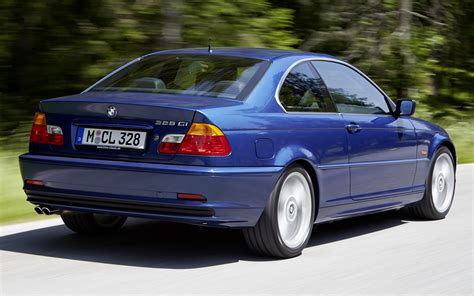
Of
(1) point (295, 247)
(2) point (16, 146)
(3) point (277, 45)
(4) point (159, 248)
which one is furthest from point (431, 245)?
(3) point (277, 45)

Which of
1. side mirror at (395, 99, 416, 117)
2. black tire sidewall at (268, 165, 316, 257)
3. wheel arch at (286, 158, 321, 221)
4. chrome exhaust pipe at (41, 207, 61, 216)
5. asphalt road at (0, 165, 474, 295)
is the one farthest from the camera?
side mirror at (395, 99, 416, 117)

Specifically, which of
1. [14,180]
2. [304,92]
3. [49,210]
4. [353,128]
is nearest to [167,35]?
[14,180]

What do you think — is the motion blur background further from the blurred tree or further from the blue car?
the blue car

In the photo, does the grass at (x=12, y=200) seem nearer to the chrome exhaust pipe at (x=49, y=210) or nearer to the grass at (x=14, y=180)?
the grass at (x=14, y=180)

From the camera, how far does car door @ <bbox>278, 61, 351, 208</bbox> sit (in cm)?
673

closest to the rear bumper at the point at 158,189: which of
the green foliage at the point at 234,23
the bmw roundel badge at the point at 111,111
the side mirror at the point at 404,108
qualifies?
the bmw roundel badge at the point at 111,111

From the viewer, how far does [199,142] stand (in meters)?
5.96

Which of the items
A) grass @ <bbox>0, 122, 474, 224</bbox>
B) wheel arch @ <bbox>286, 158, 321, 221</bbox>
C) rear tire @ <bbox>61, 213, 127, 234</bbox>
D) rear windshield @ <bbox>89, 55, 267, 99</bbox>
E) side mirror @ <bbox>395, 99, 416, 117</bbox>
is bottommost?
grass @ <bbox>0, 122, 474, 224</bbox>

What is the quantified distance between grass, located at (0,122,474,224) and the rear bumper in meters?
1.59

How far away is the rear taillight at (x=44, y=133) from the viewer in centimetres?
641

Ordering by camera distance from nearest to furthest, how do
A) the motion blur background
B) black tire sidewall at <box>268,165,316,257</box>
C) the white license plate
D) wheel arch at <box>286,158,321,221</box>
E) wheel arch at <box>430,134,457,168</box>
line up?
the white license plate, black tire sidewall at <box>268,165,316,257</box>, wheel arch at <box>286,158,321,221</box>, wheel arch at <box>430,134,457,168</box>, the motion blur background

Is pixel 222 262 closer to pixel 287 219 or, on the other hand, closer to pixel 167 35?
pixel 287 219

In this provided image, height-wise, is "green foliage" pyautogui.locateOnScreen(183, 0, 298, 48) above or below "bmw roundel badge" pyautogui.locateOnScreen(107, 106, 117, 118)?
below

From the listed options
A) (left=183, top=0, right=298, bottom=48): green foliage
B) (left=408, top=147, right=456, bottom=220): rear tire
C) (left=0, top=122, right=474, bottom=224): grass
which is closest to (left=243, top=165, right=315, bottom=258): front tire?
(left=408, top=147, right=456, bottom=220): rear tire
